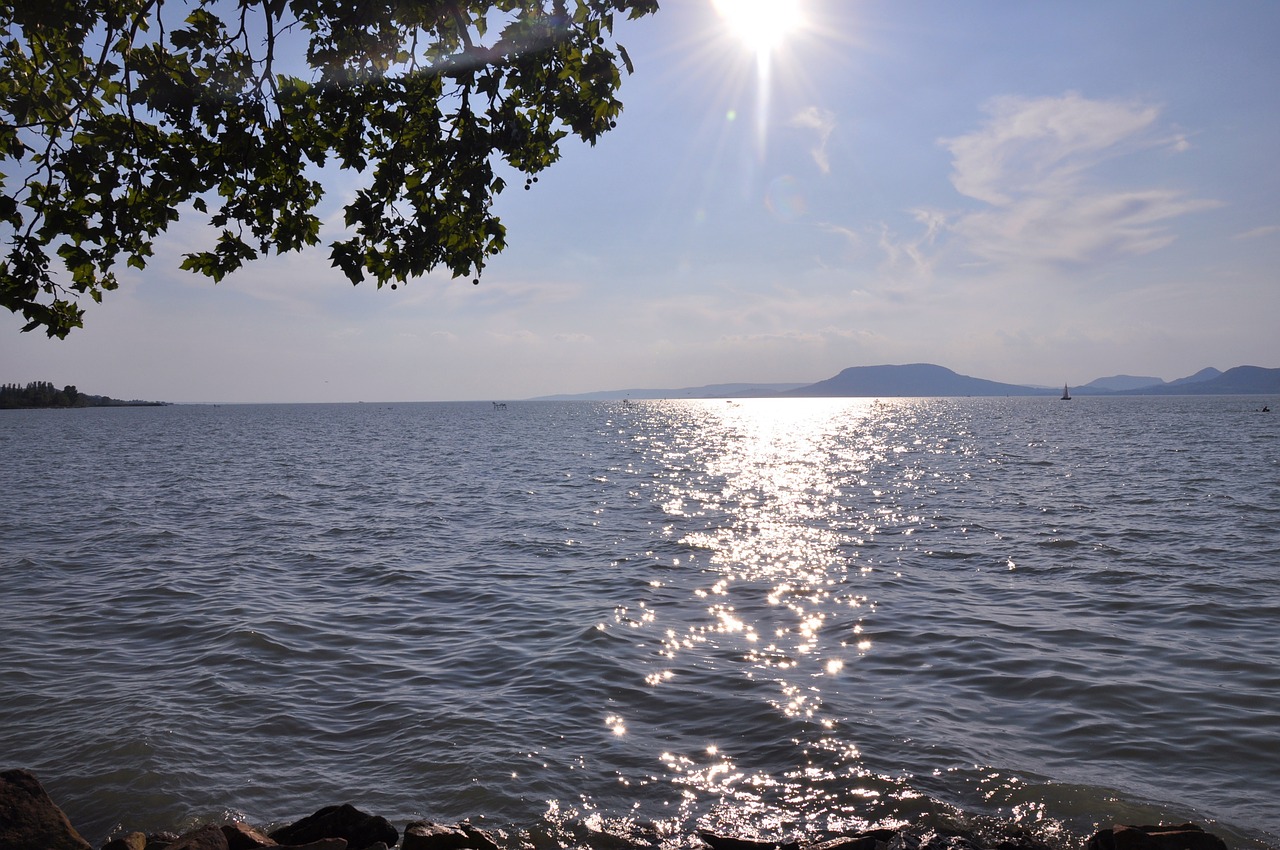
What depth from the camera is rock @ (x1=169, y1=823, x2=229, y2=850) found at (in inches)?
254

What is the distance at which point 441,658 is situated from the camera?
45.0ft

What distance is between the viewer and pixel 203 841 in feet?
21.6

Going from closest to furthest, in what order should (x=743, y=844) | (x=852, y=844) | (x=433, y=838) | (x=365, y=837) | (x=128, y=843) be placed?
(x=128, y=843), (x=433, y=838), (x=852, y=844), (x=365, y=837), (x=743, y=844)

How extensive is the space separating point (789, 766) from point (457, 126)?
28.0 ft

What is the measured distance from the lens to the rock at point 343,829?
7227 mm

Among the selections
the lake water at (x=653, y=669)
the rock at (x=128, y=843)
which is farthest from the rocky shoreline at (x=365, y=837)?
the lake water at (x=653, y=669)

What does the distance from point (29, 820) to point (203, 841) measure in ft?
5.49

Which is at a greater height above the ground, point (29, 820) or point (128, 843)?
point (29, 820)

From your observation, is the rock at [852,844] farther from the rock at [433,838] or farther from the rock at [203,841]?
the rock at [203,841]

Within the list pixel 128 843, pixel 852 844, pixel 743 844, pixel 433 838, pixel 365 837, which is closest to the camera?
pixel 128 843

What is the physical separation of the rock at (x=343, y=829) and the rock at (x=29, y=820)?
1.72 metres

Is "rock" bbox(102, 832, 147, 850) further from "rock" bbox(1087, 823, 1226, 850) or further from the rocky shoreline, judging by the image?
"rock" bbox(1087, 823, 1226, 850)

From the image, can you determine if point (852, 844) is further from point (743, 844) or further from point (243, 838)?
point (243, 838)

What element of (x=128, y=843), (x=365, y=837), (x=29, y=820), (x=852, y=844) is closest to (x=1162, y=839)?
(x=852, y=844)
